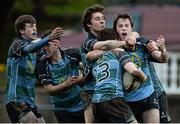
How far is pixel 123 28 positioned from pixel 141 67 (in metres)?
0.51

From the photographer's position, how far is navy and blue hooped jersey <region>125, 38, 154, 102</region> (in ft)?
33.2

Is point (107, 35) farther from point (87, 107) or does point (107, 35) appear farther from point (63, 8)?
point (63, 8)

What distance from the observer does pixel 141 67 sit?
10.2 meters

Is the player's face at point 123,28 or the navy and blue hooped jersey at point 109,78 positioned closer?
the navy and blue hooped jersey at point 109,78

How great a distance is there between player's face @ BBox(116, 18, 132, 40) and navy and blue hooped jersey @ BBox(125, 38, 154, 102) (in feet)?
0.63

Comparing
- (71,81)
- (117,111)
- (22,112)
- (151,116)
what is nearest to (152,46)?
(151,116)

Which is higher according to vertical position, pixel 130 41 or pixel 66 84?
pixel 130 41

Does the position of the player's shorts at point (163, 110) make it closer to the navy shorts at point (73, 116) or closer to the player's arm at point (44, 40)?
the navy shorts at point (73, 116)

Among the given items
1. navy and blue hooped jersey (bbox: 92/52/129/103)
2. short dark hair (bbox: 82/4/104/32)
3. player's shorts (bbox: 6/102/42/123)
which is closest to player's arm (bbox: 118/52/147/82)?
navy and blue hooped jersey (bbox: 92/52/129/103)

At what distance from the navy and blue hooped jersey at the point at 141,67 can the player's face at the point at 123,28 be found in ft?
0.63

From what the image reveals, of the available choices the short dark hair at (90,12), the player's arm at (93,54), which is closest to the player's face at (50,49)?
the short dark hair at (90,12)

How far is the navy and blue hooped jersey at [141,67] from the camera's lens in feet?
33.2

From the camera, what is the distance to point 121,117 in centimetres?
945

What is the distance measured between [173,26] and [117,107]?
54.3 ft
